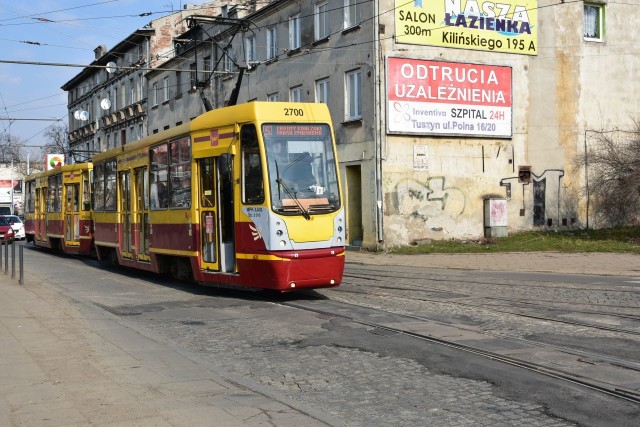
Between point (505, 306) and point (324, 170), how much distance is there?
3.64 metres

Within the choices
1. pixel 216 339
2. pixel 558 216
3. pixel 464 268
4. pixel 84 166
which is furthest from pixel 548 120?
pixel 216 339

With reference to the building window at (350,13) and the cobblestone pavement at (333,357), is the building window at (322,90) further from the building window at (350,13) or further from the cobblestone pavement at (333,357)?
the cobblestone pavement at (333,357)

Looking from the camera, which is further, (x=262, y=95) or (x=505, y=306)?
(x=262, y=95)

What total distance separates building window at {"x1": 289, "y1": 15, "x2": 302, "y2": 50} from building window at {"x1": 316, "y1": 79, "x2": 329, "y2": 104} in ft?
7.47

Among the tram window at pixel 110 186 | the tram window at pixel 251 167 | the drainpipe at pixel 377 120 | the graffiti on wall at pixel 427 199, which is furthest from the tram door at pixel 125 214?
the graffiti on wall at pixel 427 199

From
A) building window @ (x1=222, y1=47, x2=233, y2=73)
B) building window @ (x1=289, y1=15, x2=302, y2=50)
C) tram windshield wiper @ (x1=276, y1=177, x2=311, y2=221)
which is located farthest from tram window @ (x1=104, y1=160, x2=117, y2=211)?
building window @ (x1=222, y1=47, x2=233, y2=73)

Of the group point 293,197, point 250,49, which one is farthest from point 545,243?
point 250,49

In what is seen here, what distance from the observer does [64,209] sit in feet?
86.3

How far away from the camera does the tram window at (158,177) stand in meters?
15.6

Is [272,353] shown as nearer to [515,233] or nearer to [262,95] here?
[515,233]

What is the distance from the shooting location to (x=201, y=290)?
15.1 m

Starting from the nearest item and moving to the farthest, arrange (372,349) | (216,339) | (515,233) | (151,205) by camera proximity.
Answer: (372,349), (216,339), (151,205), (515,233)

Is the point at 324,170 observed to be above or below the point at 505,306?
above

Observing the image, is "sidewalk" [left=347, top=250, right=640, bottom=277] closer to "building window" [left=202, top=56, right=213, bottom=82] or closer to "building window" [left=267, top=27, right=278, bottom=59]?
"building window" [left=267, top=27, right=278, bottom=59]
